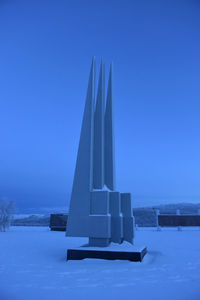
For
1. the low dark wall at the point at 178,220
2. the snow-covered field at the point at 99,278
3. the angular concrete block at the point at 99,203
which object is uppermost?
the angular concrete block at the point at 99,203

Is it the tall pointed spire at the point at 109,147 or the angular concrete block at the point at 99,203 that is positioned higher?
the tall pointed spire at the point at 109,147

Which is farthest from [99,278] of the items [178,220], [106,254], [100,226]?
[178,220]

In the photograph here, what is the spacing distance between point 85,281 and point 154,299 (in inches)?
57.4

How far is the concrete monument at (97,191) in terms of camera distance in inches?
272

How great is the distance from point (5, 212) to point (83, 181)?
1187 cm

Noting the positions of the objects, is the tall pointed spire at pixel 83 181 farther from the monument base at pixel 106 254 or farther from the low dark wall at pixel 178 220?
the low dark wall at pixel 178 220

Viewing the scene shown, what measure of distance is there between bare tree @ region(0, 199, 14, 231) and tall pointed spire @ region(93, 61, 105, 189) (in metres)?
11.7

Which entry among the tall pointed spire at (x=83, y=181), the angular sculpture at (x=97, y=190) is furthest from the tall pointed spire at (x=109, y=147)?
the tall pointed spire at (x=83, y=181)

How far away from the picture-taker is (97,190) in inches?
290

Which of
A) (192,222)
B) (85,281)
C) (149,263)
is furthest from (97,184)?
(192,222)

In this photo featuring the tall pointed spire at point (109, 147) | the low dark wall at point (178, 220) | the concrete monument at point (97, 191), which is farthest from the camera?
the low dark wall at point (178, 220)

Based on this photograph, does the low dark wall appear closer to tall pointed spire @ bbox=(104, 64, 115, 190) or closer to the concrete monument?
tall pointed spire @ bbox=(104, 64, 115, 190)

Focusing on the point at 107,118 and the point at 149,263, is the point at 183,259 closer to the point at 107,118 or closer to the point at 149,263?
the point at 149,263

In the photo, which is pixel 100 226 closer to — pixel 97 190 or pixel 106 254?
pixel 106 254
